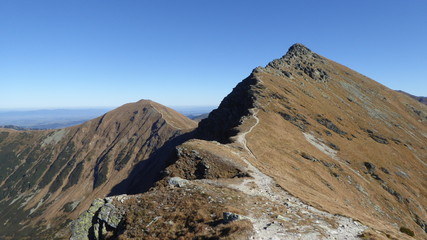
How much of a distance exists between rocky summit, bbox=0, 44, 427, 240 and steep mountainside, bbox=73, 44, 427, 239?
17 centimetres

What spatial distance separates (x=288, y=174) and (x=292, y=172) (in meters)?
2.25

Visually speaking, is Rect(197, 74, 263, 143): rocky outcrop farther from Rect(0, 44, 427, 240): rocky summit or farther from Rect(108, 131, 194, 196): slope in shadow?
Rect(108, 131, 194, 196): slope in shadow

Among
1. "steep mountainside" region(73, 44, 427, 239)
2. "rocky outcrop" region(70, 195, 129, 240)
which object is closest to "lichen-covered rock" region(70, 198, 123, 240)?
"rocky outcrop" region(70, 195, 129, 240)

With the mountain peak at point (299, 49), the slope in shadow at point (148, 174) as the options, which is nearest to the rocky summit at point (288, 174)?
the mountain peak at point (299, 49)

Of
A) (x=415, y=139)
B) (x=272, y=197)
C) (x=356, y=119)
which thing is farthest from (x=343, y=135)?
(x=272, y=197)

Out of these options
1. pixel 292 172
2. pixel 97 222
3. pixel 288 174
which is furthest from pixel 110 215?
pixel 292 172

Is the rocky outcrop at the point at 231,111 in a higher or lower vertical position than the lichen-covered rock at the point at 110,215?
higher

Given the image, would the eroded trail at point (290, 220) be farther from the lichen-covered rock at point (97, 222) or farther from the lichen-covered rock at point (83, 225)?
the lichen-covered rock at point (83, 225)

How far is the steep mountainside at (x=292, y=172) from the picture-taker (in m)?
19.9

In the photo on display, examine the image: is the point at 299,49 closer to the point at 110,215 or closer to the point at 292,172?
the point at 292,172

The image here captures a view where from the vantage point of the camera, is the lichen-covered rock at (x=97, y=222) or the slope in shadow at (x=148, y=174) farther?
the slope in shadow at (x=148, y=174)

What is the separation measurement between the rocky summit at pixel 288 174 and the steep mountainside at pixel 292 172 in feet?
0.56

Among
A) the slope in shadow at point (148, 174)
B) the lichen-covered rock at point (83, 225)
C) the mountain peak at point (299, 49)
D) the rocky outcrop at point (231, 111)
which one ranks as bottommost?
the slope in shadow at point (148, 174)

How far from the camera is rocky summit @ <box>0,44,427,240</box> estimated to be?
65.9 feet
